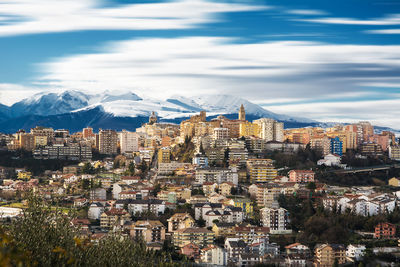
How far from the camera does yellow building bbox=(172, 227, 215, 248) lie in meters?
20.0

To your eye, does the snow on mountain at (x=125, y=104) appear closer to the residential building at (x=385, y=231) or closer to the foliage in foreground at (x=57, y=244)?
the residential building at (x=385, y=231)

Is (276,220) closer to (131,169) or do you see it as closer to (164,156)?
(131,169)

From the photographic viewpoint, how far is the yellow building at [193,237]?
20047 mm

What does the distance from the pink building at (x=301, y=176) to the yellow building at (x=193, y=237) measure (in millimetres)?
8256

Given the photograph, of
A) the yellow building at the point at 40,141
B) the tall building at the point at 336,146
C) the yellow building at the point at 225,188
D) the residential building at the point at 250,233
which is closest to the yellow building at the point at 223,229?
the residential building at the point at 250,233

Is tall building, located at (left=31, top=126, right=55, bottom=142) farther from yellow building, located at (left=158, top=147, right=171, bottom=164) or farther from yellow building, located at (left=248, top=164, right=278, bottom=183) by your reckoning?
yellow building, located at (left=248, top=164, right=278, bottom=183)

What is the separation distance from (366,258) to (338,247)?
1176 mm

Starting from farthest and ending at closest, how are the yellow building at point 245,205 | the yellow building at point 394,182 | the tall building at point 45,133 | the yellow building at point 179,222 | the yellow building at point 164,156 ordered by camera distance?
the tall building at point 45,133 < the yellow building at point 164,156 < the yellow building at point 394,182 < the yellow building at point 245,205 < the yellow building at point 179,222

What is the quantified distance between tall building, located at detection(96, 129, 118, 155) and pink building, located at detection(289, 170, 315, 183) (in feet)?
47.1

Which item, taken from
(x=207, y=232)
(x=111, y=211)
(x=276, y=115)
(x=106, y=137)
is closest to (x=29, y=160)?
(x=106, y=137)

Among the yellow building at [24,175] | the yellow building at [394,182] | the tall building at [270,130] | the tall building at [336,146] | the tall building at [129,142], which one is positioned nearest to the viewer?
the yellow building at [394,182]

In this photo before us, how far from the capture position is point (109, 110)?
349 feet

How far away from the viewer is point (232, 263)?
1825 cm

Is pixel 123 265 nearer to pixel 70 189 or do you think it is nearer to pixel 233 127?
pixel 70 189
